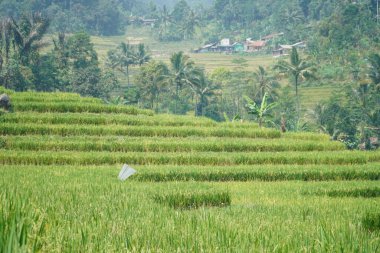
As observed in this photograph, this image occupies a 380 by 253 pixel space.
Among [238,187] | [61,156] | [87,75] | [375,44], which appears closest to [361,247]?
[238,187]

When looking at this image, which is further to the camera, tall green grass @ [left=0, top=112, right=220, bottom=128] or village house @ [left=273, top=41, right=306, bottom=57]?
village house @ [left=273, top=41, right=306, bottom=57]

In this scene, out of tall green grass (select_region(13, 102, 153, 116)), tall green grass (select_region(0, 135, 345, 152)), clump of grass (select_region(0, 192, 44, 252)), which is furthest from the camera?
tall green grass (select_region(13, 102, 153, 116))

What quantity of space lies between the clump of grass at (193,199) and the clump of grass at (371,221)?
3.36 metres

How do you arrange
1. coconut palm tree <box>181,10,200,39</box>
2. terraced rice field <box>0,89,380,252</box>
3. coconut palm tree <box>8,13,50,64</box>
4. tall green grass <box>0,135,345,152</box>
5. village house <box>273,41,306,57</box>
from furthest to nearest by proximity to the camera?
coconut palm tree <box>181,10,200,39</box> → village house <box>273,41,306,57</box> → coconut palm tree <box>8,13,50,64</box> → tall green grass <box>0,135,345,152</box> → terraced rice field <box>0,89,380,252</box>

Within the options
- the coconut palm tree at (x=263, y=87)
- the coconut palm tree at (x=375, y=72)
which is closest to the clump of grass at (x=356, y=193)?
the coconut palm tree at (x=375, y=72)

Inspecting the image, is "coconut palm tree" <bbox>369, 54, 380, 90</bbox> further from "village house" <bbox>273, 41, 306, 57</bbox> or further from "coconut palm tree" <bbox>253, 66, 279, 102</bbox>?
"village house" <bbox>273, 41, 306, 57</bbox>

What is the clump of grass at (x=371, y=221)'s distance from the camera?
21.1 feet

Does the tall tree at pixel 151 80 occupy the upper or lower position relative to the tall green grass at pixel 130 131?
upper

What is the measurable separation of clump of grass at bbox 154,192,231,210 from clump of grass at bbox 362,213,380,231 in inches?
132

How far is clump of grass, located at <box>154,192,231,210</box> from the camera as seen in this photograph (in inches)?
354

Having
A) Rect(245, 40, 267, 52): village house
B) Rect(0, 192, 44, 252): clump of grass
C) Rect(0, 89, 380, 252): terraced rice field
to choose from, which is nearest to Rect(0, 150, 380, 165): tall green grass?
Rect(0, 89, 380, 252): terraced rice field

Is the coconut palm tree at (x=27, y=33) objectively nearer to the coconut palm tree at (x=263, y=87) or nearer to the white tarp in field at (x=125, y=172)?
the coconut palm tree at (x=263, y=87)

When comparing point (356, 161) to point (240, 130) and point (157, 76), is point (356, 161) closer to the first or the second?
point (240, 130)

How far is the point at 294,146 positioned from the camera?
19922 mm
